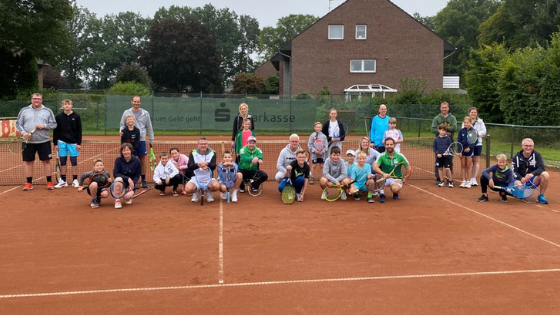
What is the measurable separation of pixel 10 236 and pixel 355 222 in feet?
15.9

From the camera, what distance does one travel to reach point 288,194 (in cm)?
938

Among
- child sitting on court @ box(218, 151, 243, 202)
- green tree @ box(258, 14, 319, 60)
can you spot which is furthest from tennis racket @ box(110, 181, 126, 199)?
green tree @ box(258, 14, 319, 60)

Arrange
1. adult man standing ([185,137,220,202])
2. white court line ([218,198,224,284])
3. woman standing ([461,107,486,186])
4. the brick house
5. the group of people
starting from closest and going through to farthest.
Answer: white court line ([218,198,224,284]) → adult man standing ([185,137,220,202]) → the group of people → woman standing ([461,107,486,186]) → the brick house

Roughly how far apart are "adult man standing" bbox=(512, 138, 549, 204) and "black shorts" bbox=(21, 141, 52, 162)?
9.06 meters

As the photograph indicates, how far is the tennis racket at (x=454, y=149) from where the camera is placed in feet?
36.2

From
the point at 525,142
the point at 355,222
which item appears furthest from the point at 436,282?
the point at 525,142

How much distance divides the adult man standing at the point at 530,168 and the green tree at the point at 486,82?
14171 mm

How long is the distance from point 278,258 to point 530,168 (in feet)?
19.8

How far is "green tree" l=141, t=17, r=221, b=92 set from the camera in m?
71.5

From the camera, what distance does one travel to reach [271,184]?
1160 centimetres

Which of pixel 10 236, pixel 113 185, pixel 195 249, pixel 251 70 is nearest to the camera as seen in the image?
pixel 195 249

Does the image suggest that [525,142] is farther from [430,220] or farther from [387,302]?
[387,302]

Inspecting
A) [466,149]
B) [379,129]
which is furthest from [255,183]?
[466,149]

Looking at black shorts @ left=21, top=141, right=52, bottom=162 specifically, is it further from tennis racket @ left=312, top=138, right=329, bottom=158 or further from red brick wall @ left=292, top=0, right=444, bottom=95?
red brick wall @ left=292, top=0, right=444, bottom=95
